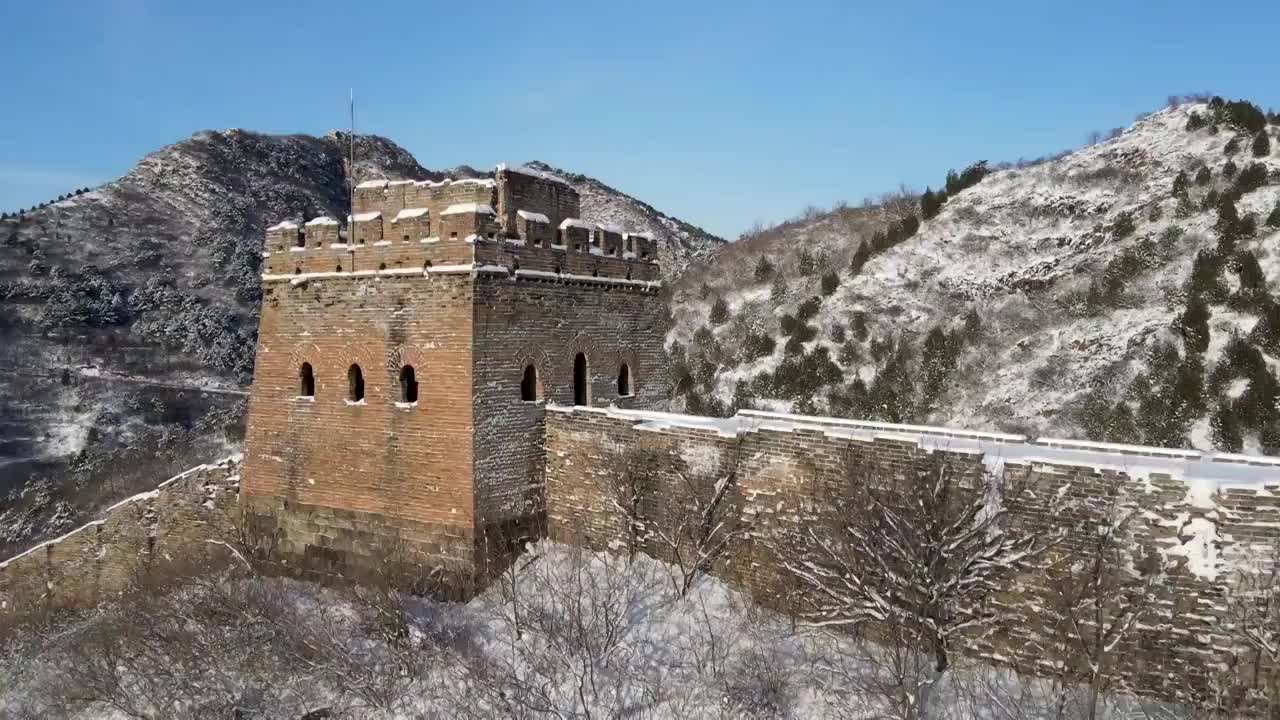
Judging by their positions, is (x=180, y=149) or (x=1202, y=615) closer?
(x=1202, y=615)

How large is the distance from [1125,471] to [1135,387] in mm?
26273

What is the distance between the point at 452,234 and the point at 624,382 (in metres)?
4.38

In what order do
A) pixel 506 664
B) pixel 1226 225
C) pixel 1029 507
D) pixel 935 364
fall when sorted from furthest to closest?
pixel 935 364 → pixel 1226 225 → pixel 506 664 → pixel 1029 507

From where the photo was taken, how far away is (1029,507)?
27.9 ft

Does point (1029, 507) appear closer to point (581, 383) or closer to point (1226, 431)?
point (581, 383)

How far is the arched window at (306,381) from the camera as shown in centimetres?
1333

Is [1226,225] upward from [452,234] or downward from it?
upward

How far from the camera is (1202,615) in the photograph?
7.56 m

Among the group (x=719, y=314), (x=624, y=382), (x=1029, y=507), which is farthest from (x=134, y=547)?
(x=719, y=314)

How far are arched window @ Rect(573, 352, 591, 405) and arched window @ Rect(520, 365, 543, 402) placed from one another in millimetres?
1038

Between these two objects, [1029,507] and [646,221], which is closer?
[1029,507]

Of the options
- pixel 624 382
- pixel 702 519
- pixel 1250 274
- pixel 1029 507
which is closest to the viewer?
pixel 1029 507

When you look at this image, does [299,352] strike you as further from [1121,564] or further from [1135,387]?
[1135,387]

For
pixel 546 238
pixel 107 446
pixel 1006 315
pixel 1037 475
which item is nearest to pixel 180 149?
pixel 107 446
